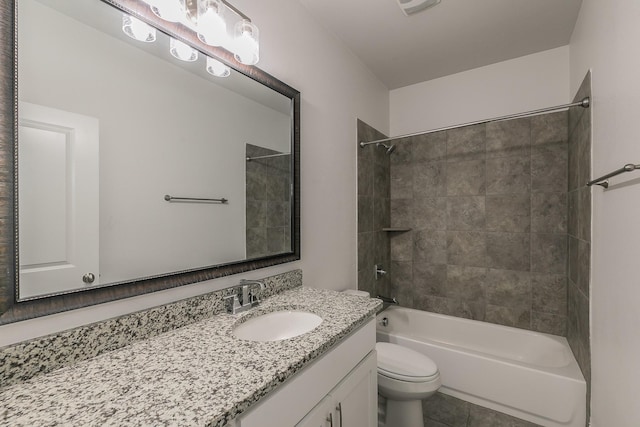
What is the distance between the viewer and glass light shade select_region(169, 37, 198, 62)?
3.47ft

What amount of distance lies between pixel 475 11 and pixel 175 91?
1.77 m

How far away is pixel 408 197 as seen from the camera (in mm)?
2711

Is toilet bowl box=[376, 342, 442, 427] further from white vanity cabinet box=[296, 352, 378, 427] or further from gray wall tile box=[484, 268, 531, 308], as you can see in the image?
gray wall tile box=[484, 268, 531, 308]

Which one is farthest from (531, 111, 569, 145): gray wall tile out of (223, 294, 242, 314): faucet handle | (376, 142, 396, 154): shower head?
(223, 294, 242, 314): faucet handle

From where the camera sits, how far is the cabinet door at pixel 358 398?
1007 mm

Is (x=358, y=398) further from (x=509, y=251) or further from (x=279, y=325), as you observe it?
(x=509, y=251)

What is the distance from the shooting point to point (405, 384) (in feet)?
5.08

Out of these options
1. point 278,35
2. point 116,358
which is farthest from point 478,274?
point 116,358

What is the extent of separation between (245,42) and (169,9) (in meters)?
0.29

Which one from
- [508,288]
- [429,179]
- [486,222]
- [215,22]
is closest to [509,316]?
[508,288]

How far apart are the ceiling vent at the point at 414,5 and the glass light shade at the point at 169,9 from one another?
1.19 metres

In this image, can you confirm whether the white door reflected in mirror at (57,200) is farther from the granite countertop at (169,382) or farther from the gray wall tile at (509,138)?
the gray wall tile at (509,138)

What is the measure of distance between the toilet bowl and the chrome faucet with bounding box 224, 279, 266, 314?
0.89 m

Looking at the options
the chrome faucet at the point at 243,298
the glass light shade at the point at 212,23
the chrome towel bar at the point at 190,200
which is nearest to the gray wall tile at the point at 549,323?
the chrome faucet at the point at 243,298
